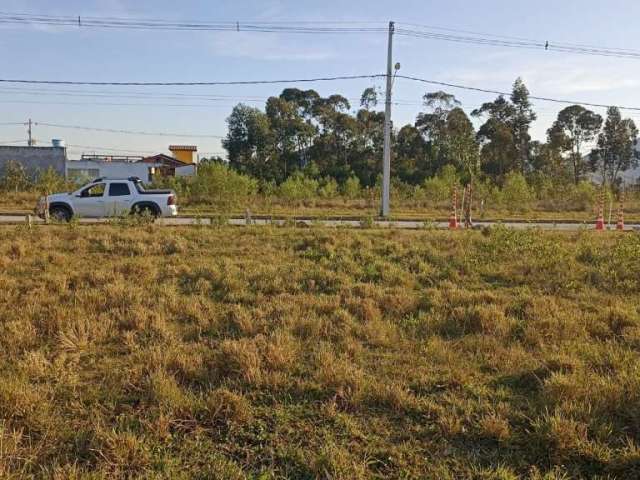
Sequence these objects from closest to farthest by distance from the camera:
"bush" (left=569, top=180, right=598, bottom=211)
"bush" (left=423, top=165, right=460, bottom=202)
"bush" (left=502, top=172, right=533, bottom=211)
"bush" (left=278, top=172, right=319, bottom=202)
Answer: "bush" (left=502, top=172, right=533, bottom=211) → "bush" (left=278, top=172, right=319, bottom=202) → "bush" (left=569, top=180, right=598, bottom=211) → "bush" (left=423, top=165, right=460, bottom=202)

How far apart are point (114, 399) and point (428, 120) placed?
194ft

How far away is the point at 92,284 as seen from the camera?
7.49m

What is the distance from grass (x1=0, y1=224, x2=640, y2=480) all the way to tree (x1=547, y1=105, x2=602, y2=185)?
53.6 meters

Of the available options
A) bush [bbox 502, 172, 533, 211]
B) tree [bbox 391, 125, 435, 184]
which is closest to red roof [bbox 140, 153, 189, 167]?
tree [bbox 391, 125, 435, 184]

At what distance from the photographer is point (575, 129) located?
5772 centimetres

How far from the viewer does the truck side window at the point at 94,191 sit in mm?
16688

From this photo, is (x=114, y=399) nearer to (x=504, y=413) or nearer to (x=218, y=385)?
(x=218, y=385)

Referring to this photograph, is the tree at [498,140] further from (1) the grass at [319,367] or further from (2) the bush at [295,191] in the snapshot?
(1) the grass at [319,367]

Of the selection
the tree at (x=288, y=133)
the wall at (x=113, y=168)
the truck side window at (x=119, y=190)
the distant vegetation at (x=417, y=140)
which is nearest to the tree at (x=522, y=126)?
the distant vegetation at (x=417, y=140)

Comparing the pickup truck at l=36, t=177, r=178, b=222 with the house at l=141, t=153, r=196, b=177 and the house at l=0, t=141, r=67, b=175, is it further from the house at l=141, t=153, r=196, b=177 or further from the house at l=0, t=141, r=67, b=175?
the house at l=141, t=153, r=196, b=177

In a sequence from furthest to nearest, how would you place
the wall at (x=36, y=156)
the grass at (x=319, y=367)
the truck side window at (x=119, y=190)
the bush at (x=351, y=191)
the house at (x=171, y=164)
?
the house at (x=171, y=164) < the wall at (x=36, y=156) < the bush at (x=351, y=191) < the truck side window at (x=119, y=190) < the grass at (x=319, y=367)

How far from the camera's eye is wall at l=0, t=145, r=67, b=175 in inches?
1652

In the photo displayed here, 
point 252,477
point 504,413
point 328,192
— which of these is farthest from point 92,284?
point 328,192

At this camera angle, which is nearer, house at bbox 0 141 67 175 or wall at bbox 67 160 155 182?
house at bbox 0 141 67 175
